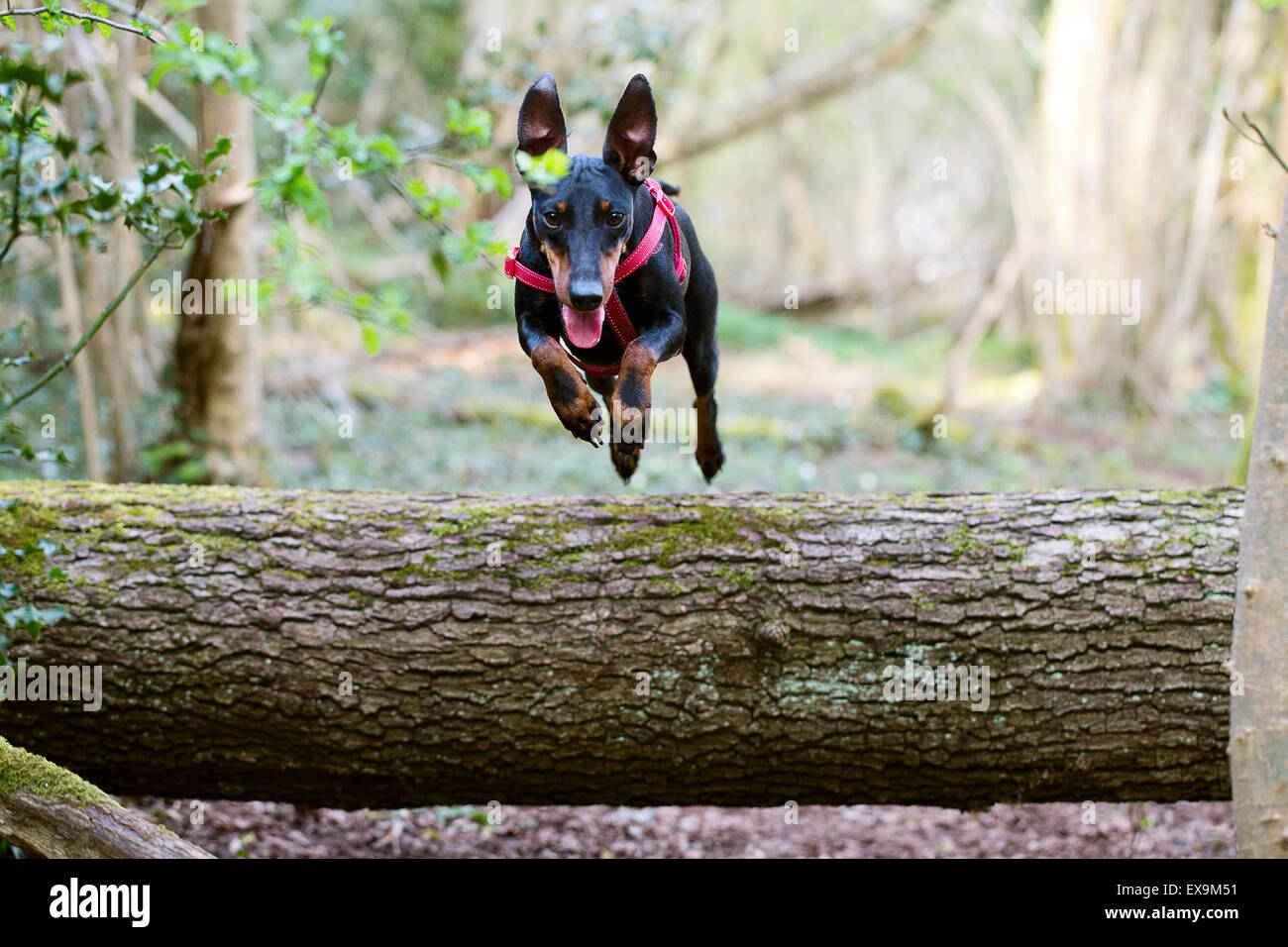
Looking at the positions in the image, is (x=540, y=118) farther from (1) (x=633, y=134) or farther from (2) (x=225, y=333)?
(2) (x=225, y=333)

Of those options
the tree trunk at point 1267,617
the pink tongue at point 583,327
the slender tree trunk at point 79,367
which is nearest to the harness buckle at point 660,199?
the pink tongue at point 583,327

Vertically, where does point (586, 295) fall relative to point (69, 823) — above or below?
above

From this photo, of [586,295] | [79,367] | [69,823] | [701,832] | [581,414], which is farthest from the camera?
[79,367]

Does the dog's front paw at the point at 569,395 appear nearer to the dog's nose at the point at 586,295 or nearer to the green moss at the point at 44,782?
the dog's nose at the point at 586,295

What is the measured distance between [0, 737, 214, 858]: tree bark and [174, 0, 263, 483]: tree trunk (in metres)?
3.96

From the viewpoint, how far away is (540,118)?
8.30ft

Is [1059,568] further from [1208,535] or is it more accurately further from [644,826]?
[644,826]

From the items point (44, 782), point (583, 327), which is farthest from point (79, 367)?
point (583, 327)

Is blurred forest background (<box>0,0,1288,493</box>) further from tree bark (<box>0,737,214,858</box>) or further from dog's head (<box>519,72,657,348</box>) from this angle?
tree bark (<box>0,737,214,858</box>)

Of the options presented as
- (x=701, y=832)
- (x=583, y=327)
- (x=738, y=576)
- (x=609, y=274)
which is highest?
(x=609, y=274)

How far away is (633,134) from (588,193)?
18 centimetres

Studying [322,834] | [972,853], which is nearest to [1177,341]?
[972,853]

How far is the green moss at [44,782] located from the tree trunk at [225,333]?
3.88 meters

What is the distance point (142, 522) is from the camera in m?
4.03
